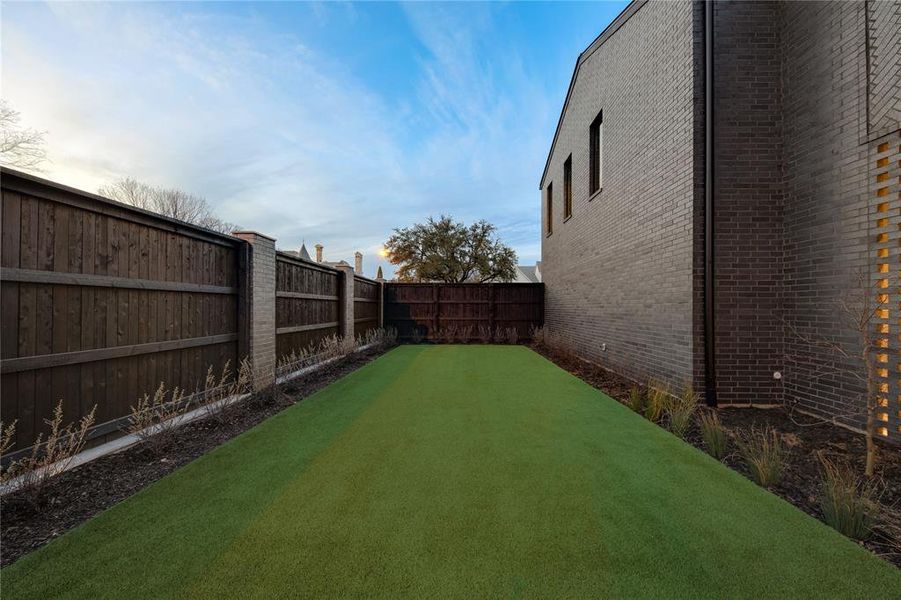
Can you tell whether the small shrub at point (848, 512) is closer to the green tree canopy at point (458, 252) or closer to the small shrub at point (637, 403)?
the small shrub at point (637, 403)

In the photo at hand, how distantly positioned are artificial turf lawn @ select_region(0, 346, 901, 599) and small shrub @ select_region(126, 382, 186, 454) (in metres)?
0.44

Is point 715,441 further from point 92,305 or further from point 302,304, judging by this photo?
point 302,304

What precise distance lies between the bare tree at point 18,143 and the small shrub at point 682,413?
17150 millimetres

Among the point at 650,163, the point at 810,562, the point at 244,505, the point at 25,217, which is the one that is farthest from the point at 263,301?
the point at 650,163

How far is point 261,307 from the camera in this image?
4672 millimetres

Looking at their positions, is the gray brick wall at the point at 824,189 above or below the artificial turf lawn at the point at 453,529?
above

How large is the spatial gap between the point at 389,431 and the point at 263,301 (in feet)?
8.85

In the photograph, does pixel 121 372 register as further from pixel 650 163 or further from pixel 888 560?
pixel 650 163

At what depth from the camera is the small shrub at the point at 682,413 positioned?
3.22 meters

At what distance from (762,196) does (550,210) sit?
753 cm

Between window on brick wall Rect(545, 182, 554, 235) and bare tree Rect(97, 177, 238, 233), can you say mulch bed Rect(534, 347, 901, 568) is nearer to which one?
window on brick wall Rect(545, 182, 554, 235)

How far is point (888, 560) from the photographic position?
5.21 feet

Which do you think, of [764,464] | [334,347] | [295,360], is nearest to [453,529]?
[764,464]

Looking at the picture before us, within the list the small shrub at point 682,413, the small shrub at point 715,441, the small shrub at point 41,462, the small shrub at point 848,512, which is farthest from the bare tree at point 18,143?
the small shrub at point 848,512
